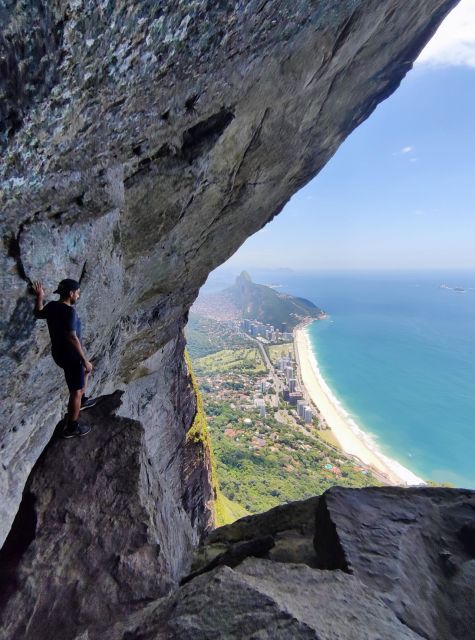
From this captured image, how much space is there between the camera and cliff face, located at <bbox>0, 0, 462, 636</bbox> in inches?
160

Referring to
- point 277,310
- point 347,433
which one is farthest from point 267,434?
point 277,310

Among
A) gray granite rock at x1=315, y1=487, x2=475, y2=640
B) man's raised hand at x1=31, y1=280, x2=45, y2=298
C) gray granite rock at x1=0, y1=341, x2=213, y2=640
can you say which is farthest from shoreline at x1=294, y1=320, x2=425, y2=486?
man's raised hand at x1=31, y1=280, x2=45, y2=298

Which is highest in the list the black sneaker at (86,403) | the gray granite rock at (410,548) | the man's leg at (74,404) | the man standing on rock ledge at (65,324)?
the man standing on rock ledge at (65,324)

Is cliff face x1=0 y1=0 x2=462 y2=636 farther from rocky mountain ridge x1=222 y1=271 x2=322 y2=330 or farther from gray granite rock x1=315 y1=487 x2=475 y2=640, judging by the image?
rocky mountain ridge x1=222 y1=271 x2=322 y2=330

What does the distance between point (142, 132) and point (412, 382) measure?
342 ft

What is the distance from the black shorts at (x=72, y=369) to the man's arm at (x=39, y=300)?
0.74m

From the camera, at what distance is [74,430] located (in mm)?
6707

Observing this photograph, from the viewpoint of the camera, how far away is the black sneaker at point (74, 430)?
263 inches

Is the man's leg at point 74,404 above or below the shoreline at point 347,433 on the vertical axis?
above

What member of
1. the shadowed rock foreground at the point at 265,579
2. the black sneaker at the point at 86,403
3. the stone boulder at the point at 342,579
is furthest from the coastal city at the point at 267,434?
the black sneaker at the point at 86,403

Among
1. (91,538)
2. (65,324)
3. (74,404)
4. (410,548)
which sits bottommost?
(410,548)

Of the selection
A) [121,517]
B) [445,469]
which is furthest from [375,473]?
[121,517]

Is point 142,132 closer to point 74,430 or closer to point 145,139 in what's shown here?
point 145,139

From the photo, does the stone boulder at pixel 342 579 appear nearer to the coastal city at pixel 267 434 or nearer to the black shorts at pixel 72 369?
the black shorts at pixel 72 369
